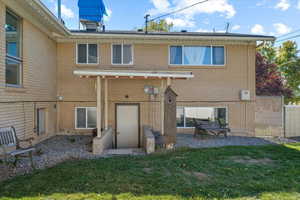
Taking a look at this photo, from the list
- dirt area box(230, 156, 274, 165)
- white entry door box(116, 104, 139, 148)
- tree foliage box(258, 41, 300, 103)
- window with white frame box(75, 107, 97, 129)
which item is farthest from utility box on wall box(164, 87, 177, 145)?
tree foliage box(258, 41, 300, 103)

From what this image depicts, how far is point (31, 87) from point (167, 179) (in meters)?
6.43

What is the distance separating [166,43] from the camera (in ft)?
32.6

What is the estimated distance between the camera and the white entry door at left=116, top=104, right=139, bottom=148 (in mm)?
9539

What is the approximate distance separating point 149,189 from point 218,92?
308 inches

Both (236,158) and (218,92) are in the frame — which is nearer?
(236,158)

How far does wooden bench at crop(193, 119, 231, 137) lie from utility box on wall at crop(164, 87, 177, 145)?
277cm

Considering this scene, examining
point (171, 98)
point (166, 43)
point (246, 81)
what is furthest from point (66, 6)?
point (246, 81)

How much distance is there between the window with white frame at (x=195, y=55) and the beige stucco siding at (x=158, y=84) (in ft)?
0.95

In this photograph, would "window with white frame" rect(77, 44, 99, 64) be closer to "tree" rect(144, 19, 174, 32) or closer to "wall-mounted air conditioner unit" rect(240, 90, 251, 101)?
"wall-mounted air conditioner unit" rect(240, 90, 251, 101)

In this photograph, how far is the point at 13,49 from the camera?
20.9 feet

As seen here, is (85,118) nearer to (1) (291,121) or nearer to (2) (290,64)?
(1) (291,121)

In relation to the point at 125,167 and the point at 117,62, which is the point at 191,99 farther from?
the point at 125,167

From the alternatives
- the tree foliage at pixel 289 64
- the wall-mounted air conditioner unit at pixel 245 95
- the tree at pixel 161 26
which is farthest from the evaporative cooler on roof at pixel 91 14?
the tree foliage at pixel 289 64

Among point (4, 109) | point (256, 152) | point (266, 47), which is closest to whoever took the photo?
point (4, 109)
